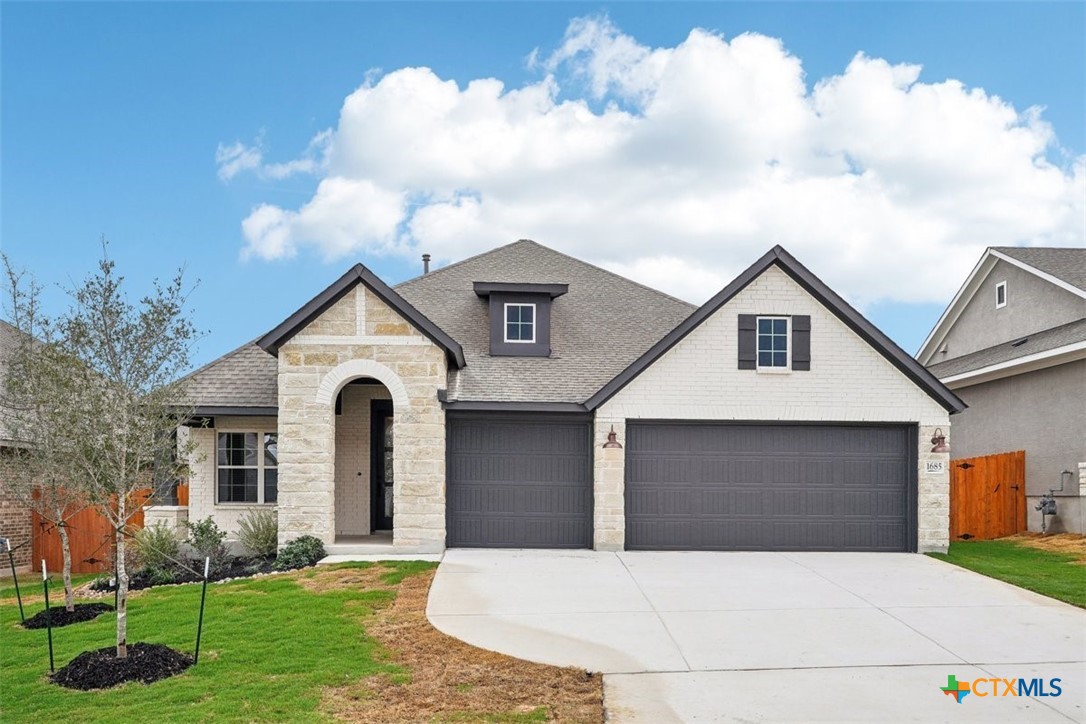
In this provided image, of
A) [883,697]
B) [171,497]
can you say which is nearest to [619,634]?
[883,697]

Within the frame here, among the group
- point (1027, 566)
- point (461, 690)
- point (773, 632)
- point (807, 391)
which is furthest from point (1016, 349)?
point (461, 690)

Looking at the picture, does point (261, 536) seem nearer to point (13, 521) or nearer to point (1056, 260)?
point (13, 521)

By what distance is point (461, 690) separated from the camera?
787 centimetres

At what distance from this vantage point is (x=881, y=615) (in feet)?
35.7

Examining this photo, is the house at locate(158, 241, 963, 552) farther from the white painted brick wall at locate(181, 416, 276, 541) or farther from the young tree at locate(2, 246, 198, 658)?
the young tree at locate(2, 246, 198, 658)

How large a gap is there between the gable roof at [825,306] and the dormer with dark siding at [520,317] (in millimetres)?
2554

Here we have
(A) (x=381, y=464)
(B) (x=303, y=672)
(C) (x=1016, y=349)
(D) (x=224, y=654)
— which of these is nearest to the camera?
(B) (x=303, y=672)

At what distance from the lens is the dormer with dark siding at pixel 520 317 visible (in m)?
18.0

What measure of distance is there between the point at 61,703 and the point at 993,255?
2448 cm

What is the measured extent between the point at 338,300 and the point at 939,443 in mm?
11064

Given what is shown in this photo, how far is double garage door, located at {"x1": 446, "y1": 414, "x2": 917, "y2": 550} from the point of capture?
53.1ft

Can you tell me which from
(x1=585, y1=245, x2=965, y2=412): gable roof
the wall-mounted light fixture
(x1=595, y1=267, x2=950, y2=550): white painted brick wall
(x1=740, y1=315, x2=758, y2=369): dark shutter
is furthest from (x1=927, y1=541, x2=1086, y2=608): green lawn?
(x1=740, y1=315, x2=758, y2=369): dark shutter

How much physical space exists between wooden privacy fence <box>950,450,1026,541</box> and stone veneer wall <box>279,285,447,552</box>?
41.7 feet

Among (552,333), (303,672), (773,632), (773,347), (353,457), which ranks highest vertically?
(552,333)
